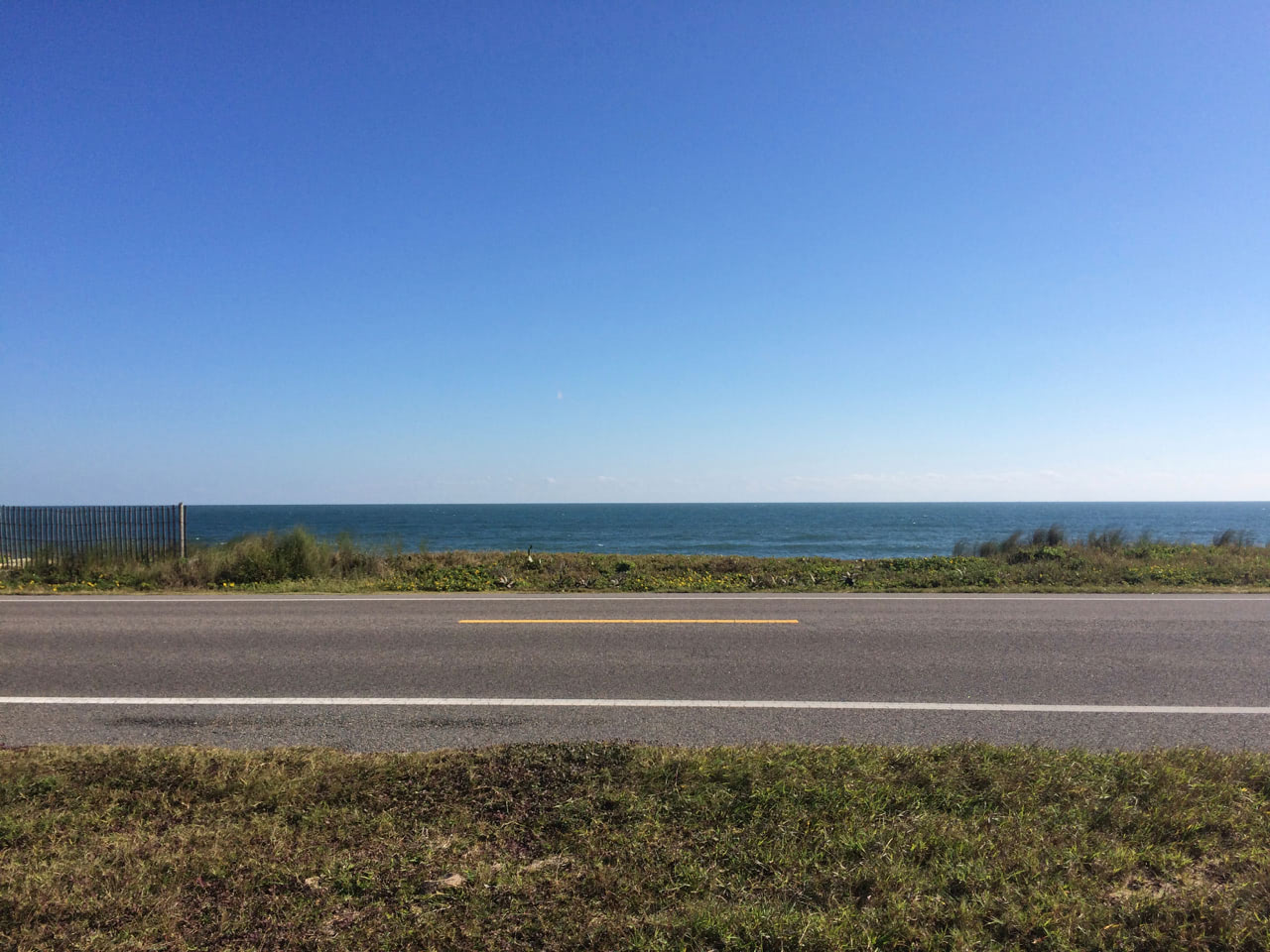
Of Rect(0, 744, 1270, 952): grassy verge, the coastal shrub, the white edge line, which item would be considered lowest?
the white edge line

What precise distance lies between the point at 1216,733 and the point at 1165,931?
324cm

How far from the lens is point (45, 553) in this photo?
1672cm

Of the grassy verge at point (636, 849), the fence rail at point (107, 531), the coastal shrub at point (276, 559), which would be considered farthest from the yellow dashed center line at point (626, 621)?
the fence rail at point (107, 531)

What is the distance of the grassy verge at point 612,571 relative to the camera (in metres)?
13.4

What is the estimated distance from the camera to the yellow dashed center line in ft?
30.9

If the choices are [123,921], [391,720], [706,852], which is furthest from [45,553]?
[706,852]

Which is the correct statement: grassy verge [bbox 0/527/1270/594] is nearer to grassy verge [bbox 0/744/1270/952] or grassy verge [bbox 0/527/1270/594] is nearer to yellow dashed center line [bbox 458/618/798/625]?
yellow dashed center line [bbox 458/618/798/625]

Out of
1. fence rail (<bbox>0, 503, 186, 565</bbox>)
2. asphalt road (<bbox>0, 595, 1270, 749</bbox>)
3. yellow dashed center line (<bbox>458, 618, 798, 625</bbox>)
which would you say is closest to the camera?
asphalt road (<bbox>0, 595, 1270, 749</bbox>)

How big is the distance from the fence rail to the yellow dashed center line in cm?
1094

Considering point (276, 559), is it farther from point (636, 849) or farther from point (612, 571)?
point (636, 849)

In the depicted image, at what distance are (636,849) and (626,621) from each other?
6.09 m

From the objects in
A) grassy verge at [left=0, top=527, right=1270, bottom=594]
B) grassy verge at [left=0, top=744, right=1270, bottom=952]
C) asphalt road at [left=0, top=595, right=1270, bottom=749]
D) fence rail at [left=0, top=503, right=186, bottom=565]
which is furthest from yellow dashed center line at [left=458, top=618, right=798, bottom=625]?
fence rail at [left=0, top=503, right=186, bottom=565]

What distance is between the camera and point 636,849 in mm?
3441

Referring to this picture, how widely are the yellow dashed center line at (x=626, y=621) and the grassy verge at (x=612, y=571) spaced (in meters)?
3.18
